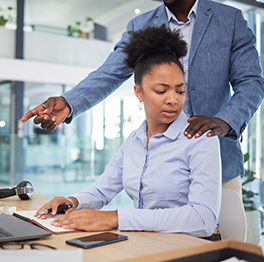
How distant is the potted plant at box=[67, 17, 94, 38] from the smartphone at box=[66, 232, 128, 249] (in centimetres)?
575

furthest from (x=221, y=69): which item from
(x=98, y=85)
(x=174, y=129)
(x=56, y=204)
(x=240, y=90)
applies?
(x=56, y=204)

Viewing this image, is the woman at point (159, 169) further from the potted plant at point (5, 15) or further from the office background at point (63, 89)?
the potted plant at point (5, 15)

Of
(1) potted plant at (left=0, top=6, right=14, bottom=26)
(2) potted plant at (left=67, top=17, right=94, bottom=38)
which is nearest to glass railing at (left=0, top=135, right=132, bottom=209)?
(1) potted plant at (left=0, top=6, right=14, bottom=26)

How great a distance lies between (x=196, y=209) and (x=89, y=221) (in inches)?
13.1

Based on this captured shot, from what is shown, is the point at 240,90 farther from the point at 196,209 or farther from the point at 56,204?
the point at 56,204

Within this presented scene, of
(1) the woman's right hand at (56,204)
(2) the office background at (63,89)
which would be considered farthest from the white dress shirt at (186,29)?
(2) the office background at (63,89)

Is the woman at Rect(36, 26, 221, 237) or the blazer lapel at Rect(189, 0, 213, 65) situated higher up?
the blazer lapel at Rect(189, 0, 213, 65)

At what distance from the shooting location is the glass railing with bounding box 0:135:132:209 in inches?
206

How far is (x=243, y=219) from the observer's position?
1407 millimetres

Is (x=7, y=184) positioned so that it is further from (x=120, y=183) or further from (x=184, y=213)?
(x=184, y=213)

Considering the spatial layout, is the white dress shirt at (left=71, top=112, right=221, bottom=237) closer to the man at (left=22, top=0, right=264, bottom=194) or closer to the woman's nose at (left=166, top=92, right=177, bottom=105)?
the woman's nose at (left=166, top=92, right=177, bottom=105)

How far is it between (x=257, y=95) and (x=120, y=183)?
688 millimetres

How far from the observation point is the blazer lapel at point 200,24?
5.38ft

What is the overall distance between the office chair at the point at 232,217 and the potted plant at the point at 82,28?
5.40 meters
